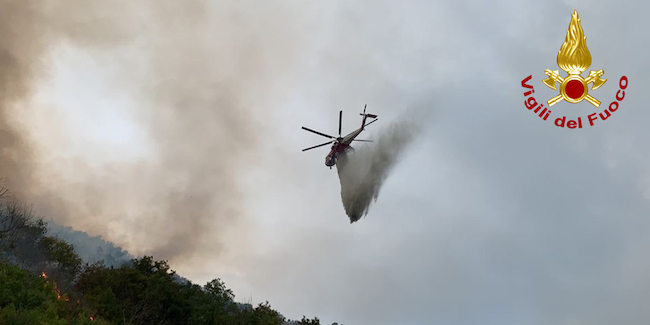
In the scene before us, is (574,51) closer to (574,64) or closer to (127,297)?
(574,64)

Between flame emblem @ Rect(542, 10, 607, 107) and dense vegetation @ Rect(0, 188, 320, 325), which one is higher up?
flame emblem @ Rect(542, 10, 607, 107)

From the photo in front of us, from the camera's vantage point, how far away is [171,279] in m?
68.2

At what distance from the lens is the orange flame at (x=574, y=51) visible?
47.8m

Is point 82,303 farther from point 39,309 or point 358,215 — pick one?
point 358,215

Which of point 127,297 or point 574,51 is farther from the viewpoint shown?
point 127,297

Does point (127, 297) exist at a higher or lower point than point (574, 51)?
lower

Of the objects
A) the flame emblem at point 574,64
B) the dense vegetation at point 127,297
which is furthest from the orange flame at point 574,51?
the dense vegetation at point 127,297

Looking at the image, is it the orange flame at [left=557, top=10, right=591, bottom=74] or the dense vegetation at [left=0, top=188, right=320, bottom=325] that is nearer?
the dense vegetation at [left=0, top=188, right=320, bottom=325]

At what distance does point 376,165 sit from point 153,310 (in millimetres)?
45037

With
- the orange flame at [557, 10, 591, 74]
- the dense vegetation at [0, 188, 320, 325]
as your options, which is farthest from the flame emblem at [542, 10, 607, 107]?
the dense vegetation at [0, 188, 320, 325]

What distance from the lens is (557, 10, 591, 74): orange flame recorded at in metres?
47.8

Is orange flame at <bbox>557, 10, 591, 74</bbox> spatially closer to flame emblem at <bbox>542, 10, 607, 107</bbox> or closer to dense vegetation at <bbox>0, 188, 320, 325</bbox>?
flame emblem at <bbox>542, 10, 607, 107</bbox>

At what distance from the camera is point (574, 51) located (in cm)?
4781

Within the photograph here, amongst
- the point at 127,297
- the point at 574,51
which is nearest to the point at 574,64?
the point at 574,51
